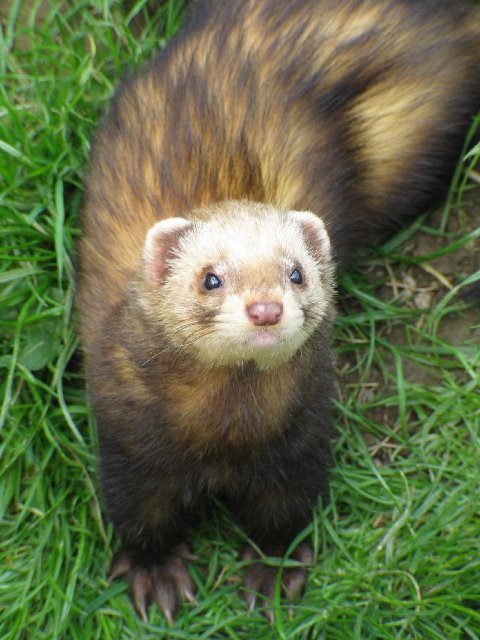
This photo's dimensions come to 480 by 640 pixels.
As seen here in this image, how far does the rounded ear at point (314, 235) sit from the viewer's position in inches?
98.9

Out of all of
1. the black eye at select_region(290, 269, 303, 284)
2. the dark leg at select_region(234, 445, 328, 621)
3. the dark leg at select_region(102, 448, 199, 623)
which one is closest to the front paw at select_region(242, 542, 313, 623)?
the dark leg at select_region(234, 445, 328, 621)

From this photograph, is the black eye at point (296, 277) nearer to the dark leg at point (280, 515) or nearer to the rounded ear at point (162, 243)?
the rounded ear at point (162, 243)

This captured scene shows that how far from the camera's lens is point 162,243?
2436mm

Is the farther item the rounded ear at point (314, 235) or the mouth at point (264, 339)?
the rounded ear at point (314, 235)

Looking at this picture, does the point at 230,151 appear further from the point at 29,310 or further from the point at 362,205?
the point at 29,310

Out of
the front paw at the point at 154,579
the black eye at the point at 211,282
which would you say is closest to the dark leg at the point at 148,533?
the front paw at the point at 154,579

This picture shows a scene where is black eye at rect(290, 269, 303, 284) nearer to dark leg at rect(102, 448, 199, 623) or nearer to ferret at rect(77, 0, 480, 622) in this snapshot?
ferret at rect(77, 0, 480, 622)

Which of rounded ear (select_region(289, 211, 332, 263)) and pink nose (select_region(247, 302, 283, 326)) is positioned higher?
rounded ear (select_region(289, 211, 332, 263))

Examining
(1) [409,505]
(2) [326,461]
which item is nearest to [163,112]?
(2) [326,461]

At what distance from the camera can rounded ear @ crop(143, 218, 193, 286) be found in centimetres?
243

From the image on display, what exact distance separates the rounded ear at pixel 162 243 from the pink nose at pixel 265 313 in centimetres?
41

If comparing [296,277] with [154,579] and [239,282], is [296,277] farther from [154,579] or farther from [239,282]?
[154,579]

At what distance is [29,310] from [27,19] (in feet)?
3.85

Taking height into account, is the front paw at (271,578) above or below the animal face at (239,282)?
below
